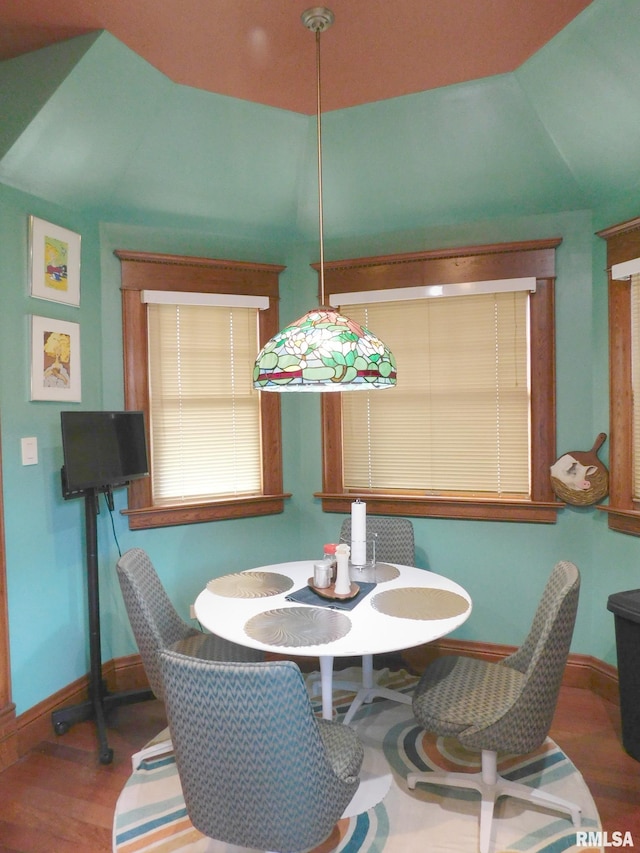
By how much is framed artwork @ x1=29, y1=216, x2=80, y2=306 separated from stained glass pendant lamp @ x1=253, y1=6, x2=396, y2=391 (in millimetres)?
1458

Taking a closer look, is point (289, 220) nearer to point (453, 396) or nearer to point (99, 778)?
point (453, 396)

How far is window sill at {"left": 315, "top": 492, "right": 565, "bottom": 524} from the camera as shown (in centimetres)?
295

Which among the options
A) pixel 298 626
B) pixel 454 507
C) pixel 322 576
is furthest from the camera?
pixel 454 507

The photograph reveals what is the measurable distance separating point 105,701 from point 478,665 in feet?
5.98

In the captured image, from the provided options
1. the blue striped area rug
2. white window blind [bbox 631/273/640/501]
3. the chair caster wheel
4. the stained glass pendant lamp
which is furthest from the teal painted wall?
the stained glass pendant lamp

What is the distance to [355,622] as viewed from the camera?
6.17ft

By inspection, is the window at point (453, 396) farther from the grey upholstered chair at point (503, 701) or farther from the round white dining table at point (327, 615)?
the grey upholstered chair at point (503, 701)

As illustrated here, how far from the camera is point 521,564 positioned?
301cm

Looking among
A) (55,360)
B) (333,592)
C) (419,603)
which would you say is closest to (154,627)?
(333,592)

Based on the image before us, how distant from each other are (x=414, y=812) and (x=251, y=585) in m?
1.04

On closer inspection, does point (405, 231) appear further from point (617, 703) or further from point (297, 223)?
point (617, 703)

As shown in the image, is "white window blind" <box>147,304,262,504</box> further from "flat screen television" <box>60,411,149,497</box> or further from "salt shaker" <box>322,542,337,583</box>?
"salt shaker" <box>322,542,337,583</box>

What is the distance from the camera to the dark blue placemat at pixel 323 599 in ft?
6.69

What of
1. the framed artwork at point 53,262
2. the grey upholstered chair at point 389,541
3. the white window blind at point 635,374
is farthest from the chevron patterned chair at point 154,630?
the white window blind at point 635,374
